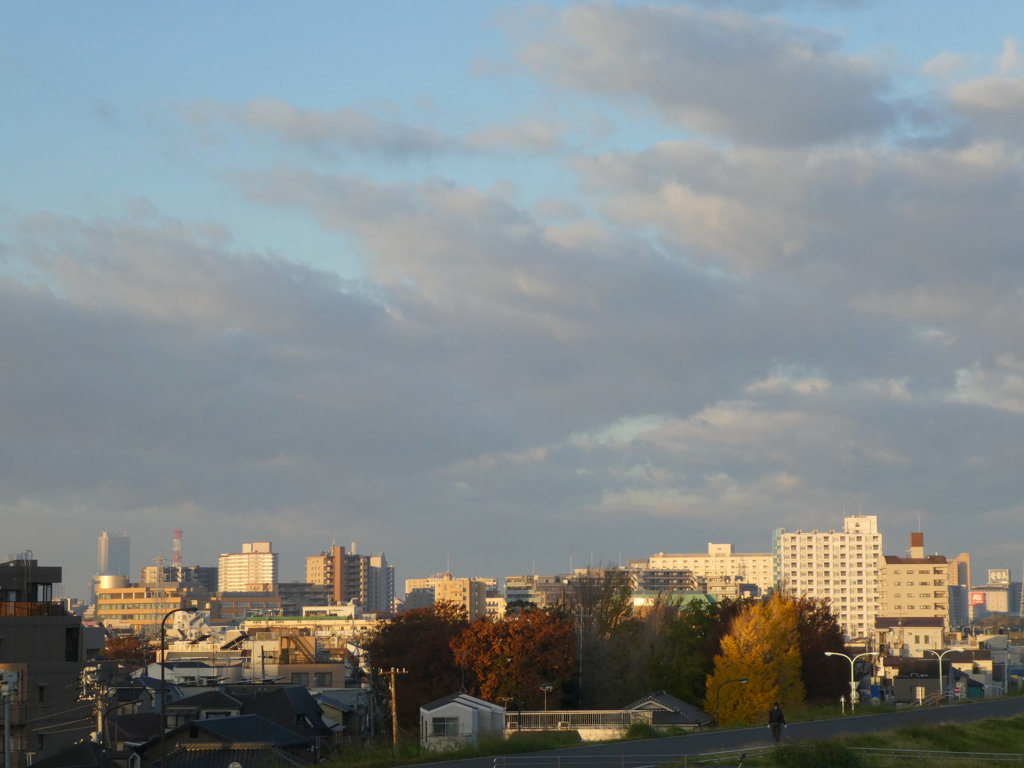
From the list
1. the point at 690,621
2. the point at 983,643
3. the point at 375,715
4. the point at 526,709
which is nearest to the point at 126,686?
the point at 375,715

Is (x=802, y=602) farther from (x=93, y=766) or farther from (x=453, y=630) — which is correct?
(x=93, y=766)

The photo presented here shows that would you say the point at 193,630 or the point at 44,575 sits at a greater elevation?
the point at 44,575

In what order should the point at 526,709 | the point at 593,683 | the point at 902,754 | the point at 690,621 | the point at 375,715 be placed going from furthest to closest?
1. the point at 690,621
2. the point at 375,715
3. the point at 593,683
4. the point at 526,709
5. the point at 902,754

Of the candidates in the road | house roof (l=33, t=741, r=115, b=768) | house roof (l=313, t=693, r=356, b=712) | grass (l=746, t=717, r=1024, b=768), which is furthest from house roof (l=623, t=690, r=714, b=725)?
house roof (l=33, t=741, r=115, b=768)

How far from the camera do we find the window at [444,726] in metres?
56.0

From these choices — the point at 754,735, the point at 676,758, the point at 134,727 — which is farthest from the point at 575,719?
the point at 134,727

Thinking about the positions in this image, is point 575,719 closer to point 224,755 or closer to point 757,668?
point 224,755

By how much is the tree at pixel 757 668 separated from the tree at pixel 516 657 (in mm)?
11782

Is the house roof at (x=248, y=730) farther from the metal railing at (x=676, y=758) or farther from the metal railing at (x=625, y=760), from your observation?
the metal railing at (x=625, y=760)

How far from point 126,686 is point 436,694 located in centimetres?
2103

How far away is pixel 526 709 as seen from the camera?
2697 inches

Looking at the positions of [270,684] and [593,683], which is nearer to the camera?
[593,683]

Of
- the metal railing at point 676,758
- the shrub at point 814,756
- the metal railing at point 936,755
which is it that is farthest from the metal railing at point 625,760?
the metal railing at point 936,755

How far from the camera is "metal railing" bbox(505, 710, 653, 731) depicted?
183ft
